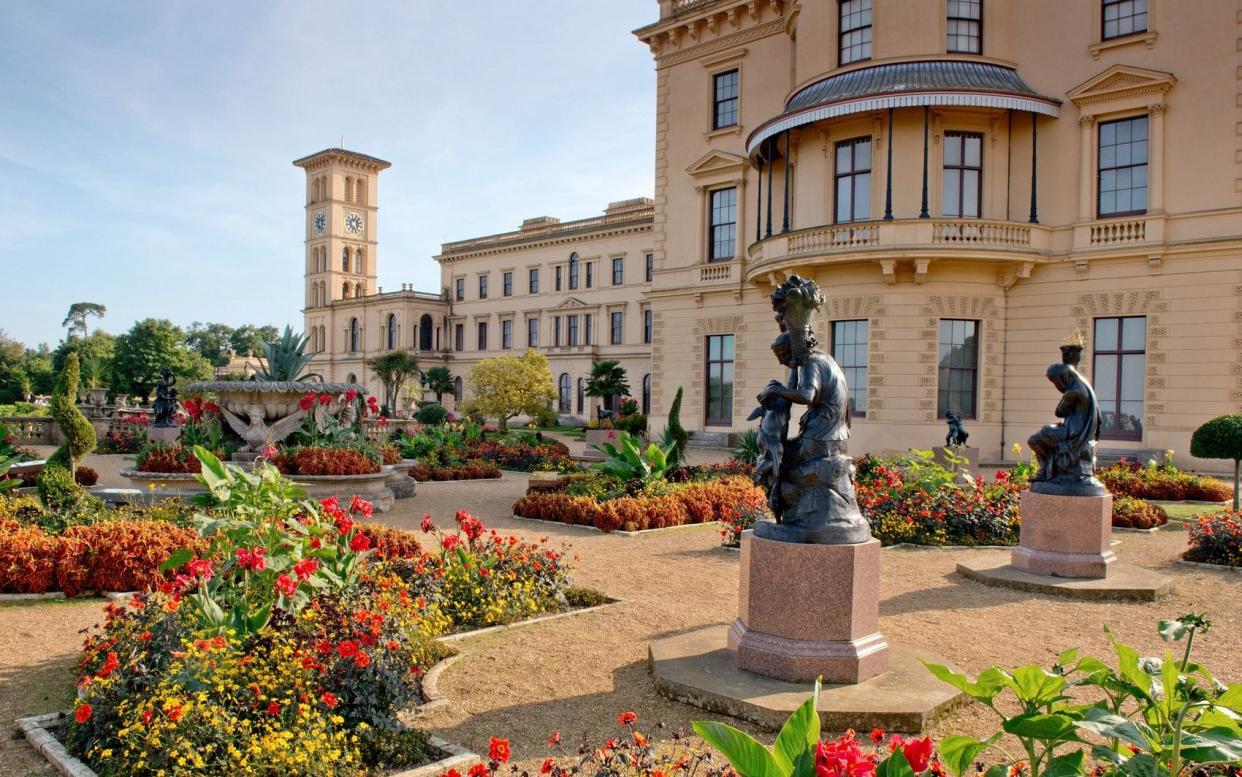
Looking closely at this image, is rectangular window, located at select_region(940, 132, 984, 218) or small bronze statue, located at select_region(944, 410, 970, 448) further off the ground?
rectangular window, located at select_region(940, 132, 984, 218)

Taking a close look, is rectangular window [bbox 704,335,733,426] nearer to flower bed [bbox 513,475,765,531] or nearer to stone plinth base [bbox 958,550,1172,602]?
flower bed [bbox 513,475,765,531]

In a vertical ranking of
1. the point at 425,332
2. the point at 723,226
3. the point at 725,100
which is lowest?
the point at 425,332

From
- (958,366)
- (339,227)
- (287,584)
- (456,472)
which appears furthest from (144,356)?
(287,584)

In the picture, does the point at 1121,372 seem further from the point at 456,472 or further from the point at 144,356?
the point at 144,356

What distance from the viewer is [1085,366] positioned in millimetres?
21766

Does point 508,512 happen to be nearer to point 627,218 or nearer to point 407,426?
point 407,426

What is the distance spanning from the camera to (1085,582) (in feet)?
28.1

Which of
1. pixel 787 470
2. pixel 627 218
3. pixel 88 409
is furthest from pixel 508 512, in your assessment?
pixel 627 218

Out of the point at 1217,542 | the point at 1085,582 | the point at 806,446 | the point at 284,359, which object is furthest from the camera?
the point at 284,359

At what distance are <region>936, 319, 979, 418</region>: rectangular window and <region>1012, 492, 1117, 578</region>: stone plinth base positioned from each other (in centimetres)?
1397

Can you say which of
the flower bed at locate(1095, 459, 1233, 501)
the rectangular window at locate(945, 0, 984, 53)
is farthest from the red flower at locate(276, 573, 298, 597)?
the rectangular window at locate(945, 0, 984, 53)

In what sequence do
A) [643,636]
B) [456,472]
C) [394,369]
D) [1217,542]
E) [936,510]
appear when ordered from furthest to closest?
[394,369], [456,472], [936,510], [1217,542], [643,636]

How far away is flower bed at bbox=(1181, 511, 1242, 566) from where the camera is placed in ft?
32.9

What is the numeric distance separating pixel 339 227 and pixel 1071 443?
256 ft
